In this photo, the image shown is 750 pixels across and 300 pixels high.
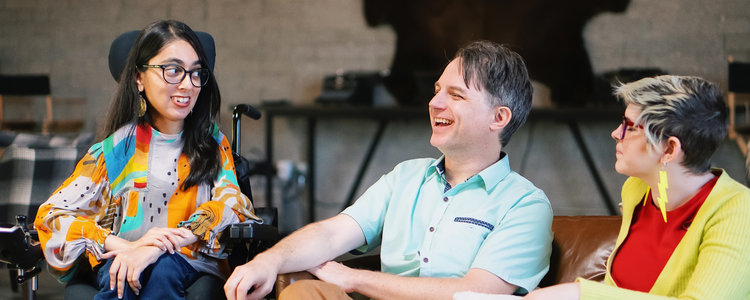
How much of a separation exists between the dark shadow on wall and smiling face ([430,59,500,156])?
7.67 feet

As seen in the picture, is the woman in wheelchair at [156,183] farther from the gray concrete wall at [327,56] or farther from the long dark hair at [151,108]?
the gray concrete wall at [327,56]

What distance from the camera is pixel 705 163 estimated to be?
1.10 m

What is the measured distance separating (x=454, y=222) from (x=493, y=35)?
260 centimetres

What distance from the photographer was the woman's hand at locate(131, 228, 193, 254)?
1.35 m

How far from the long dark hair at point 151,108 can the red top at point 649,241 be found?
1081 millimetres

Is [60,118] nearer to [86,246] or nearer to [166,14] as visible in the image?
[166,14]

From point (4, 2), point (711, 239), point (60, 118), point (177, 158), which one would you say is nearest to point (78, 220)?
point (177, 158)

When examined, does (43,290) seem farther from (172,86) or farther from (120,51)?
(172,86)

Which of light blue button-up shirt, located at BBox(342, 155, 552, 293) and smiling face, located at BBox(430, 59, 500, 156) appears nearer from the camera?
light blue button-up shirt, located at BBox(342, 155, 552, 293)

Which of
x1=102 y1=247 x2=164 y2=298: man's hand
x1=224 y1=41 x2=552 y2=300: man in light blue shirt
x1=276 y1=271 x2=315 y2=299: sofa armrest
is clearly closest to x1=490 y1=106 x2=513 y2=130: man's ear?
x1=224 y1=41 x2=552 y2=300: man in light blue shirt

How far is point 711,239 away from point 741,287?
0.31 ft

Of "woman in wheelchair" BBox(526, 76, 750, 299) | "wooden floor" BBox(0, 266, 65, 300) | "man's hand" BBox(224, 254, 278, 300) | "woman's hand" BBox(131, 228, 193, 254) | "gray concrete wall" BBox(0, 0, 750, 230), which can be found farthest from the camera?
A: "gray concrete wall" BBox(0, 0, 750, 230)

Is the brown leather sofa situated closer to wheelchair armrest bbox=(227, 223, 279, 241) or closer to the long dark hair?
wheelchair armrest bbox=(227, 223, 279, 241)

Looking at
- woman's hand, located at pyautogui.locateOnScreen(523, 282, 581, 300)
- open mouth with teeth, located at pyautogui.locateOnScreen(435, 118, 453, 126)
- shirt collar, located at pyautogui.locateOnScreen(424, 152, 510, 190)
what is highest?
open mouth with teeth, located at pyautogui.locateOnScreen(435, 118, 453, 126)
